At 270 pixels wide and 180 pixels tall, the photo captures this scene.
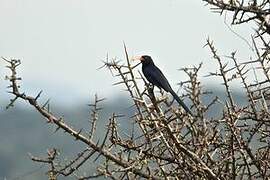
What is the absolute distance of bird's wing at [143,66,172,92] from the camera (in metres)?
7.50

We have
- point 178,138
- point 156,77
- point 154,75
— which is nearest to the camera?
point 178,138

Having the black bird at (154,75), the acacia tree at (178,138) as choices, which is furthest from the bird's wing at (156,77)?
the acacia tree at (178,138)

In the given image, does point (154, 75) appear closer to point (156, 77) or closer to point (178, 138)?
point (156, 77)

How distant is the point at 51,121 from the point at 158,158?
2.63 ft

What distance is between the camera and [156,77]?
7793mm

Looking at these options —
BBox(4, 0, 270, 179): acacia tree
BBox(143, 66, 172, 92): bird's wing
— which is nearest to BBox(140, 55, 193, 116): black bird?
BBox(143, 66, 172, 92): bird's wing

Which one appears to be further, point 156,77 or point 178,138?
point 156,77

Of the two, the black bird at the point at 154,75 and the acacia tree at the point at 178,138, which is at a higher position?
the black bird at the point at 154,75

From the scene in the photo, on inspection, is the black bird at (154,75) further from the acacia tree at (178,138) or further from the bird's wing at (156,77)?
the acacia tree at (178,138)

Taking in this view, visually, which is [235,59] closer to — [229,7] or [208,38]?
[208,38]

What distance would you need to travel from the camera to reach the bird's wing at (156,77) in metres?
7.50

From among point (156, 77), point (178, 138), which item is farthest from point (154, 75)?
point (178, 138)

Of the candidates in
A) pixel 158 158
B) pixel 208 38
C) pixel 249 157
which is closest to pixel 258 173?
pixel 249 157

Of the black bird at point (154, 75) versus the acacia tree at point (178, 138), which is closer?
the acacia tree at point (178, 138)
